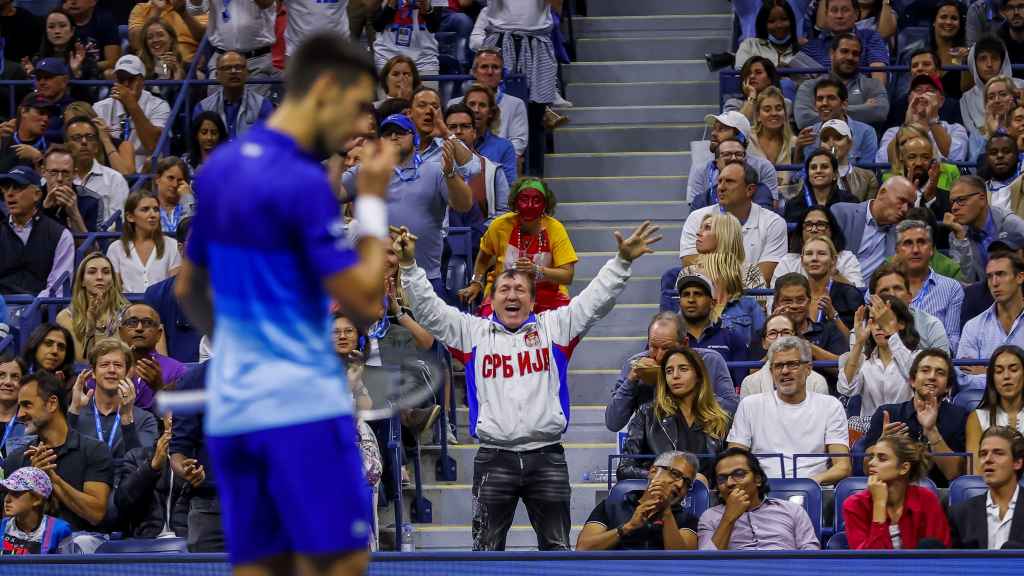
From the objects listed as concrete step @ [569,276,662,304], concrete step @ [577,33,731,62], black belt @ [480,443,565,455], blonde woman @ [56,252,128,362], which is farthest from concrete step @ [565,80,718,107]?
black belt @ [480,443,565,455]

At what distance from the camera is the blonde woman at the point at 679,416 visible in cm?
809

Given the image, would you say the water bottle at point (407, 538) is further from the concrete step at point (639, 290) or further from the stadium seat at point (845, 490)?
the concrete step at point (639, 290)

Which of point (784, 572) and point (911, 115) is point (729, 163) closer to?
point (911, 115)

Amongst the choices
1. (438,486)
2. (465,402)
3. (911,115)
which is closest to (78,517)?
(438,486)

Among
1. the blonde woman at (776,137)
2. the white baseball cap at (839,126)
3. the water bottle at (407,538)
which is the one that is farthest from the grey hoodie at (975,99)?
the water bottle at (407,538)

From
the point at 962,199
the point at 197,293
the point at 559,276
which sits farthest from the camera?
the point at 962,199

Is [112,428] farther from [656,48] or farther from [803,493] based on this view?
[656,48]

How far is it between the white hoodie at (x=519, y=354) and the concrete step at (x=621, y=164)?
490 cm

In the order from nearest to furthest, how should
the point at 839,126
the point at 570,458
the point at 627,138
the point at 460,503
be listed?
1. the point at 460,503
2. the point at 570,458
3. the point at 839,126
4. the point at 627,138

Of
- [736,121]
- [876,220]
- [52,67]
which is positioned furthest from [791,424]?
[52,67]

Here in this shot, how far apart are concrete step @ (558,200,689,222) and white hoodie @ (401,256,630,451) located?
164 inches

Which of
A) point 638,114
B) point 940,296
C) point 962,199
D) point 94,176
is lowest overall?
point 940,296

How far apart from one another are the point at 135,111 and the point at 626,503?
20.3 ft

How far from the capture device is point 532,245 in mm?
9773
